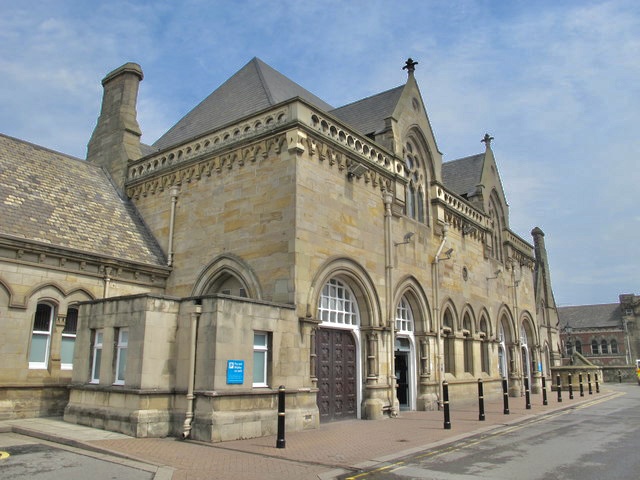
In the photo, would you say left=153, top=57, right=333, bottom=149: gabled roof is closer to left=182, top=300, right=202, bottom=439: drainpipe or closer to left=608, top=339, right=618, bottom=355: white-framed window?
left=182, top=300, right=202, bottom=439: drainpipe

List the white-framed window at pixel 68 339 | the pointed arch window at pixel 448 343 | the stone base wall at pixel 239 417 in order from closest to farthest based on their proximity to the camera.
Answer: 1. the stone base wall at pixel 239 417
2. the white-framed window at pixel 68 339
3. the pointed arch window at pixel 448 343

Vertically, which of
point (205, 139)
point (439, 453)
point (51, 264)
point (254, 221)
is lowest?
point (439, 453)

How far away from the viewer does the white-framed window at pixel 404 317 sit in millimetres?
20377

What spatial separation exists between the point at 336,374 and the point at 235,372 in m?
4.76

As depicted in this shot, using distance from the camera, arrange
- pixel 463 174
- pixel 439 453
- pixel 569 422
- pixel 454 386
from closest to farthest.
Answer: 1. pixel 439 453
2. pixel 569 422
3. pixel 454 386
4. pixel 463 174

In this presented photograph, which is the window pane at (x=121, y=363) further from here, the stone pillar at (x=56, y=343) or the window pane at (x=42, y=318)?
the window pane at (x=42, y=318)

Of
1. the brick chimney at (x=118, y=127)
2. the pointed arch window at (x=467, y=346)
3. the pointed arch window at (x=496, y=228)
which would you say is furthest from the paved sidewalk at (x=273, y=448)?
the pointed arch window at (x=496, y=228)

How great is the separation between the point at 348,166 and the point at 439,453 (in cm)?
958

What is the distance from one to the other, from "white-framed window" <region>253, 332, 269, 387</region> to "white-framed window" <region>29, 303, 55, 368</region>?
263 inches

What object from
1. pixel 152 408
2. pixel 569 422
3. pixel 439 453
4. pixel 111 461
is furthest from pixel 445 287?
pixel 111 461

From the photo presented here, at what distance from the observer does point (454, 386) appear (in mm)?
22469

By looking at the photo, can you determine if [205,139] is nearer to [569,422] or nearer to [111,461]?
[111,461]

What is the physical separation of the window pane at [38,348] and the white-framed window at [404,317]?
1172 cm

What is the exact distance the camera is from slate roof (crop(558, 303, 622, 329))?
3386 inches
